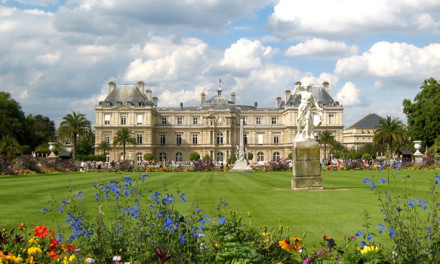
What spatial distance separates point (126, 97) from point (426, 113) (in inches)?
2339

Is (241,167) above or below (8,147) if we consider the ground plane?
below

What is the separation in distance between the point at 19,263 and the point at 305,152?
13701 mm

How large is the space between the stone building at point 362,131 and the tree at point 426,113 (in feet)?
243

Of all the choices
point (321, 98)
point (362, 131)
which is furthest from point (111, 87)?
point (362, 131)

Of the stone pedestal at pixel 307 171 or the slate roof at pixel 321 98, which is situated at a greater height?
the slate roof at pixel 321 98

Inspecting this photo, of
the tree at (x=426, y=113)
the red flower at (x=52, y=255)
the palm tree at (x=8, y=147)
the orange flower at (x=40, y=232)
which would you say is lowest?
the red flower at (x=52, y=255)

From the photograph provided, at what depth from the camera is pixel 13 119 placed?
70812mm

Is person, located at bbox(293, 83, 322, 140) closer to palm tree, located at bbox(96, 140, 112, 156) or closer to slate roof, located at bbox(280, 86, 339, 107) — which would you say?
palm tree, located at bbox(96, 140, 112, 156)

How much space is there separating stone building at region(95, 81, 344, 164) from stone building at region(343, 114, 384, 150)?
1763 inches

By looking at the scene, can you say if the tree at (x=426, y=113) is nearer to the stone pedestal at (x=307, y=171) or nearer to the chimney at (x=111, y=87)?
the stone pedestal at (x=307, y=171)

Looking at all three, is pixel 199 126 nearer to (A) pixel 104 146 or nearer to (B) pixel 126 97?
(B) pixel 126 97

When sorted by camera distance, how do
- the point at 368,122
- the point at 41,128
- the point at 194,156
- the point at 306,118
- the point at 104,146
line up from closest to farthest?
the point at 306,118, the point at 104,146, the point at 194,156, the point at 41,128, the point at 368,122

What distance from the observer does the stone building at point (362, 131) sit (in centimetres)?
13638

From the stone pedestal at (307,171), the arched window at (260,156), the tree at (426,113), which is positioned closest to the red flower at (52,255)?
the stone pedestal at (307,171)
